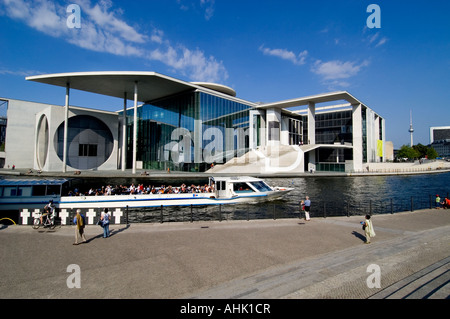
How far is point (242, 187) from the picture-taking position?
27.5 m

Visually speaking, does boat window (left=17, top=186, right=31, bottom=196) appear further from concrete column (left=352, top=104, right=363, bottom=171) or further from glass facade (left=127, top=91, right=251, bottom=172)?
concrete column (left=352, top=104, right=363, bottom=171)

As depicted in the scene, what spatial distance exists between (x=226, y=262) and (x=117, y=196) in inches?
708

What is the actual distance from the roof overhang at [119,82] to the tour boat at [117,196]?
124 ft

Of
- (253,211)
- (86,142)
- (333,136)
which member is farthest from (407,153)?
(86,142)

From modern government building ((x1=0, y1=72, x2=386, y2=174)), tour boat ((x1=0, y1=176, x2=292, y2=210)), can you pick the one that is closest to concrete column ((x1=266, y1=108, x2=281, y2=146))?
modern government building ((x1=0, y1=72, x2=386, y2=174))

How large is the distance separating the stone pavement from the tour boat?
26.0 feet

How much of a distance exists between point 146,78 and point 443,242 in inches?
2269

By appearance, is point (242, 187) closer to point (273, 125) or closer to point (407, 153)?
point (273, 125)

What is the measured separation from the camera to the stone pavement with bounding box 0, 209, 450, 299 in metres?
6.86

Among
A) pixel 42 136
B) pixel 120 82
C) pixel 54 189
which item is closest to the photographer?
pixel 54 189

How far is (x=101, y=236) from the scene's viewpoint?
12.6m

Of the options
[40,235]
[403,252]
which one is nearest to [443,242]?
[403,252]
